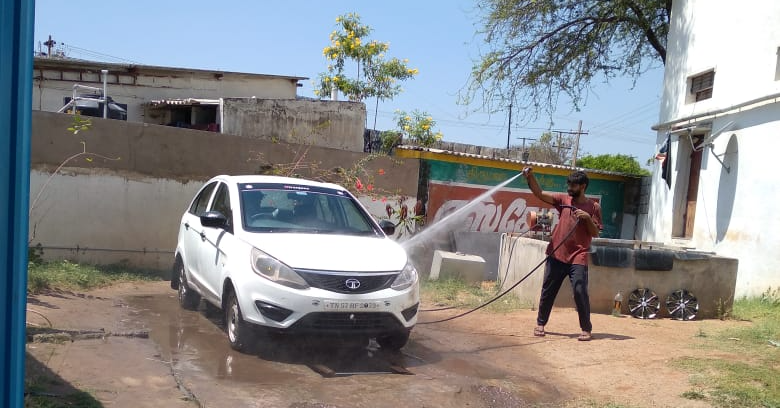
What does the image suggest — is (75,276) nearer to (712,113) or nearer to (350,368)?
(350,368)

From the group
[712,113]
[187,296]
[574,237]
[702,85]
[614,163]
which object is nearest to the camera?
[574,237]

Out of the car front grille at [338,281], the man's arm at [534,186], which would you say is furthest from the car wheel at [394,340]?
the man's arm at [534,186]

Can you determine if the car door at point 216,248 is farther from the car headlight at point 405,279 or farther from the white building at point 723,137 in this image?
the white building at point 723,137

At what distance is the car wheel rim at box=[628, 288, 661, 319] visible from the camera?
9516 mm

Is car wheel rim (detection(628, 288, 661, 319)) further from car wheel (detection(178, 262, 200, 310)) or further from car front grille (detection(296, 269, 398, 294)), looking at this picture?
car wheel (detection(178, 262, 200, 310))

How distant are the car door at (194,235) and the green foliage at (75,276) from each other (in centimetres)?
179

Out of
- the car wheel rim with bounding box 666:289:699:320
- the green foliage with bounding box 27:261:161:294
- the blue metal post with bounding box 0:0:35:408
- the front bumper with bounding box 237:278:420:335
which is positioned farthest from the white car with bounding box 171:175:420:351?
the car wheel rim with bounding box 666:289:699:320

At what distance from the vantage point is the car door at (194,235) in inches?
312

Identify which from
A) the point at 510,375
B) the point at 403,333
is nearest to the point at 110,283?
the point at 403,333

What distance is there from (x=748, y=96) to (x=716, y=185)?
6.10ft

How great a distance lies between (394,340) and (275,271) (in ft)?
4.68

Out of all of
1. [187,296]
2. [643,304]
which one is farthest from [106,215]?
[643,304]

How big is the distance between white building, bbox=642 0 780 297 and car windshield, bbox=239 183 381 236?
25.2 feet

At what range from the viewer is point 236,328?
A: 639 cm
